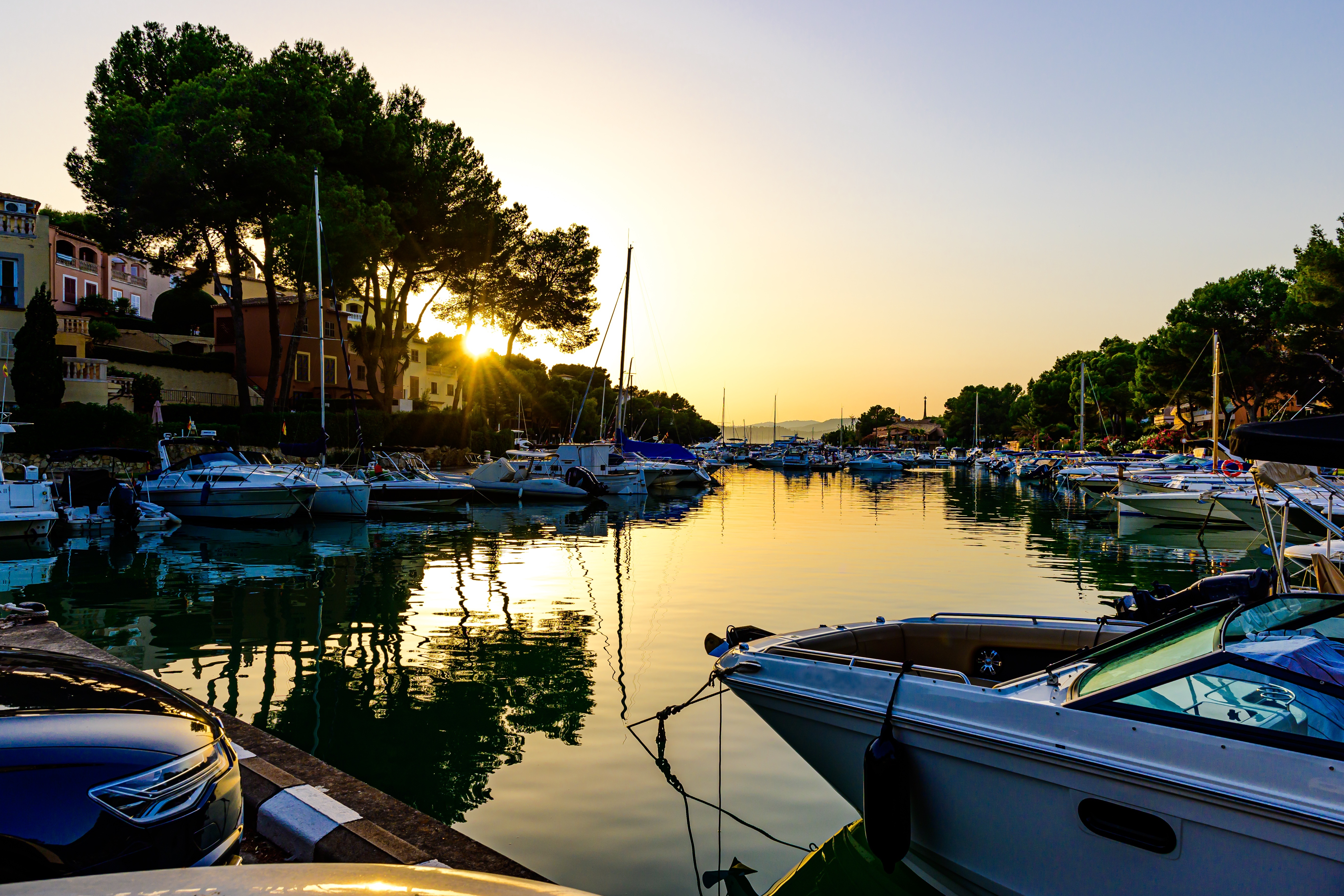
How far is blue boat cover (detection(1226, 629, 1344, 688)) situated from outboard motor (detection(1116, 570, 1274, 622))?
95 centimetres

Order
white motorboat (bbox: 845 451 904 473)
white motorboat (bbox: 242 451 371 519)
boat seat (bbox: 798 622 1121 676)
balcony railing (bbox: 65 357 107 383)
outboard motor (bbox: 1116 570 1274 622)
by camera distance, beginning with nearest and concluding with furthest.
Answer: outboard motor (bbox: 1116 570 1274 622), boat seat (bbox: 798 622 1121 676), white motorboat (bbox: 242 451 371 519), balcony railing (bbox: 65 357 107 383), white motorboat (bbox: 845 451 904 473)

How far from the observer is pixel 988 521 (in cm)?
3002

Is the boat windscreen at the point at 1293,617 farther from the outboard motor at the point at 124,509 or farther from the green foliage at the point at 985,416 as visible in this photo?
the green foliage at the point at 985,416

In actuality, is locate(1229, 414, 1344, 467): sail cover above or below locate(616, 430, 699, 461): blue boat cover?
above

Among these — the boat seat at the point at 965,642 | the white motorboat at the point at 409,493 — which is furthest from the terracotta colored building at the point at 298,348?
the boat seat at the point at 965,642

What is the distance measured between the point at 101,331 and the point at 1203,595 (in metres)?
43.9

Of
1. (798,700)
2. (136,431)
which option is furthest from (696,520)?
(798,700)

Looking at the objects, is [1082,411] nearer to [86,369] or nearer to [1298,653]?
[86,369]

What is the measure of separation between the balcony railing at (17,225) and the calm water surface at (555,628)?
18.5 metres

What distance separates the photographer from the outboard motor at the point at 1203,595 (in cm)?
575

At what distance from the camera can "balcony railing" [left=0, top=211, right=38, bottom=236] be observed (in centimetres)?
3409

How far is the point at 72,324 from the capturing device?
3428cm

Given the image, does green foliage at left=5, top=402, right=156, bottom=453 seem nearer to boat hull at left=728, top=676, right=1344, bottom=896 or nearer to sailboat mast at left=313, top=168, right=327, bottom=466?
sailboat mast at left=313, top=168, right=327, bottom=466

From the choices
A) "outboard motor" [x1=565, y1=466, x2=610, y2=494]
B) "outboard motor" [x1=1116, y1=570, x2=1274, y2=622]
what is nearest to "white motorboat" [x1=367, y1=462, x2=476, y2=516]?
"outboard motor" [x1=565, y1=466, x2=610, y2=494]
